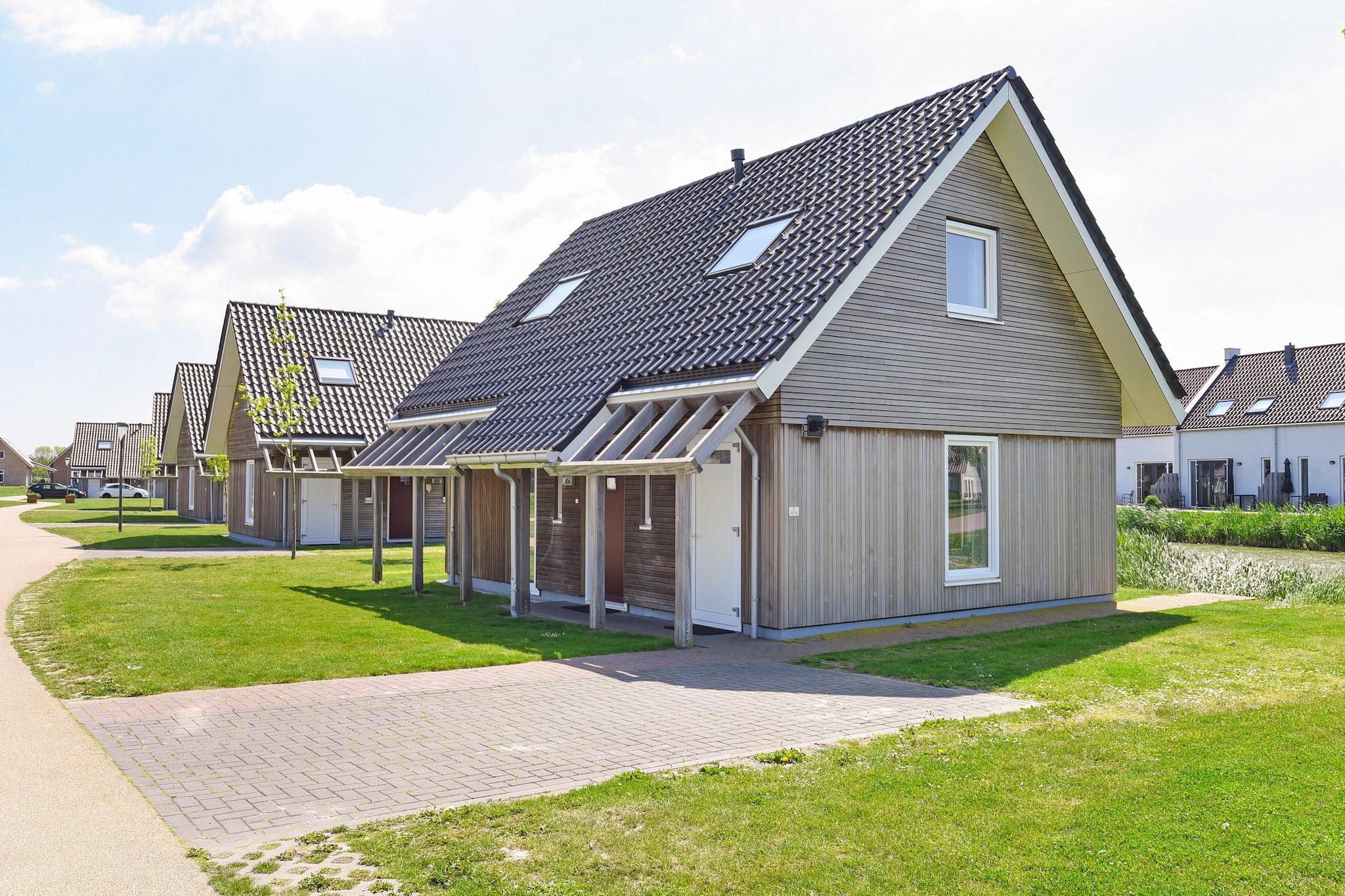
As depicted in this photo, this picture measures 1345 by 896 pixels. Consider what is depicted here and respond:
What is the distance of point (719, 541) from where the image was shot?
12781 mm

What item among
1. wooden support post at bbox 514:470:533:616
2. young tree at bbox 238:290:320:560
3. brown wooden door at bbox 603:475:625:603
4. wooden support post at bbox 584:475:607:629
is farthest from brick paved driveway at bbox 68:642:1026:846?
young tree at bbox 238:290:320:560

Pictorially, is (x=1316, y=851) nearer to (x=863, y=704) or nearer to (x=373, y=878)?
(x=863, y=704)

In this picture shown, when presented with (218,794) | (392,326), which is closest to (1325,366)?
(392,326)

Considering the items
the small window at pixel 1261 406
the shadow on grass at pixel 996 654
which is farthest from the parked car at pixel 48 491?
the shadow on grass at pixel 996 654

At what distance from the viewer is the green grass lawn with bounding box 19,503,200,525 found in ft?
137

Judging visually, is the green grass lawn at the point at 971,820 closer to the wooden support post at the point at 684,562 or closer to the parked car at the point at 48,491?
the wooden support post at the point at 684,562

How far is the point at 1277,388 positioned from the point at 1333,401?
11.7 ft

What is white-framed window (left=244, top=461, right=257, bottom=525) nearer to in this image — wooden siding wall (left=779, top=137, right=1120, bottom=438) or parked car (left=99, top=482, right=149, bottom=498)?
wooden siding wall (left=779, top=137, right=1120, bottom=438)

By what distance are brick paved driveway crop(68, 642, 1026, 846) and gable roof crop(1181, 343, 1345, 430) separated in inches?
1733

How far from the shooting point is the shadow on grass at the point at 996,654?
9859 millimetres

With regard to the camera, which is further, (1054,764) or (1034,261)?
(1034,261)

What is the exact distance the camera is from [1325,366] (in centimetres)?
4719

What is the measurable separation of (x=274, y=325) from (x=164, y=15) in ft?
62.3

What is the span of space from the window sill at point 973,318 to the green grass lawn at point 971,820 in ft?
22.0
